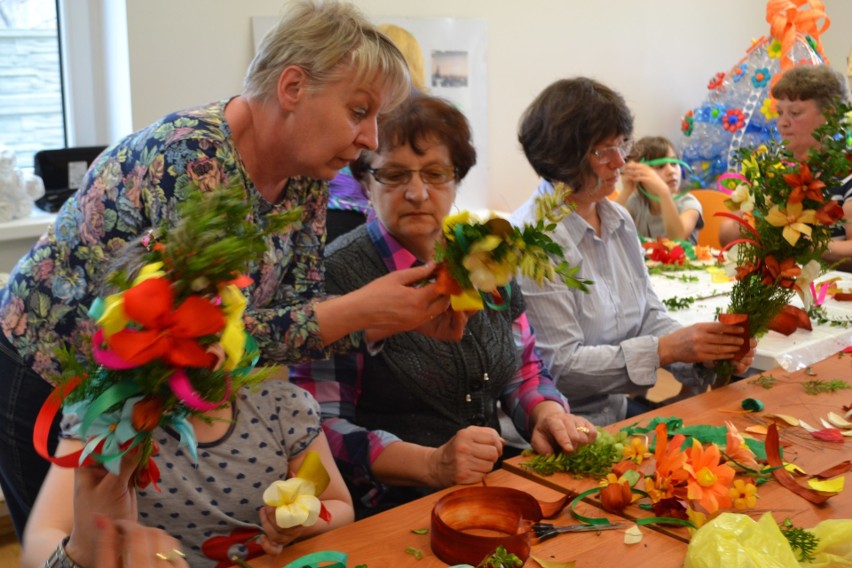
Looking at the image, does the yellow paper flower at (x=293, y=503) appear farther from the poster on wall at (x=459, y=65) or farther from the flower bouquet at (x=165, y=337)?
the poster on wall at (x=459, y=65)

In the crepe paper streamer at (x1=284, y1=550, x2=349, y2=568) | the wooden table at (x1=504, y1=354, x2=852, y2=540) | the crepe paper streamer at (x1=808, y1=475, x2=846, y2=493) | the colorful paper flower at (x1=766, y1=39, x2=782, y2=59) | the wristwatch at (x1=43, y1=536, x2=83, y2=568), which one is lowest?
the wooden table at (x1=504, y1=354, x2=852, y2=540)

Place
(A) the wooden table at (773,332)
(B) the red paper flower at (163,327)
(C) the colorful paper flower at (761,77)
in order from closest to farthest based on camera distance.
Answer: (B) the red paper flower at (163,327)
(A) the wooden table at (773,332)
(C) the colorful paper flower at (761,77)

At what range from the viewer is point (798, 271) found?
229 centimetres

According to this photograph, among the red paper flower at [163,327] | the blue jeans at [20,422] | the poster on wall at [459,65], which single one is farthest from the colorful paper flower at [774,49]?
the red paper flower at [163,327]

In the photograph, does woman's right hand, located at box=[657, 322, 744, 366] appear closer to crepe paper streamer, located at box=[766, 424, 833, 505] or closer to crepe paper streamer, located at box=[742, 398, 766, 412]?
crepe paper streamer, located at box=[742, 398, 766, 412]

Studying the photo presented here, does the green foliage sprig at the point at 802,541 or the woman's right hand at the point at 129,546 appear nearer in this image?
the woman's right hand at the point at 129,546

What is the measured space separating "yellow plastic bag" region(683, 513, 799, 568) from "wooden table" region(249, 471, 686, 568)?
87mm

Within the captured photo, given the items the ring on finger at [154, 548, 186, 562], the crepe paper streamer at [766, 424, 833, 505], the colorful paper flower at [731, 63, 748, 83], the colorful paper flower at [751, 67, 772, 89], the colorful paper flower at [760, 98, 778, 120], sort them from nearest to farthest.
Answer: the ring on finger at [154, 548, 186, 562] < the crepe paper streamer at [766, 424, 833, 505] < the colorful paper flower at [760, 98, 778, 120] < the colorful paper flower at [751, 67, 772, 89] < the colorful paper flower at [731, 63, 748, 83]

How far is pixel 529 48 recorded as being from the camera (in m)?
5.30

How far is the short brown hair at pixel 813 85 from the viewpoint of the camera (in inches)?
164

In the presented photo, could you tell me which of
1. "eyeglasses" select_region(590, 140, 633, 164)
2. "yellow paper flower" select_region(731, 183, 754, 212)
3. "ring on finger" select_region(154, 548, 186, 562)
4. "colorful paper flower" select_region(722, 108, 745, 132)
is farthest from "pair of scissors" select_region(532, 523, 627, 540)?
"colorful paper flower" select_region(722, 108, 745, 132)

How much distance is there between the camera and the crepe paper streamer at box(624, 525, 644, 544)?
5.01 ft

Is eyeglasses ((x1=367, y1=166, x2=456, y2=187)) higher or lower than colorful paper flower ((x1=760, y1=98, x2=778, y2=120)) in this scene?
higher

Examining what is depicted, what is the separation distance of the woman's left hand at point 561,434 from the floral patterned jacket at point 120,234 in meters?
0.49
